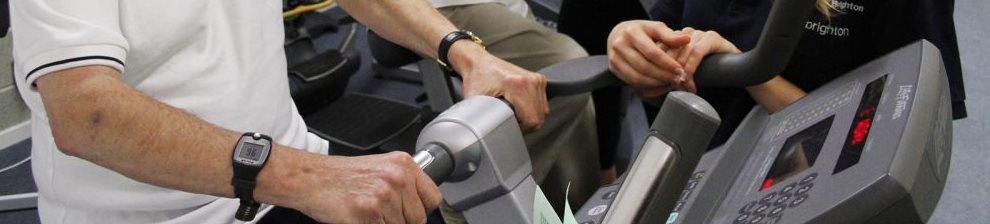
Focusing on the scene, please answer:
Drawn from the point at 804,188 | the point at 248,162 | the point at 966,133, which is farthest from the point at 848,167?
the point at 966,133

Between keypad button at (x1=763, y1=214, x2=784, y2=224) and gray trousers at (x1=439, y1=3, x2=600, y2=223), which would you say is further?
gray trousers at (x1=439, y1=3, x2=600, y2=223)

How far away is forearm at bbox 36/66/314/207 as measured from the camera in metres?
0.97

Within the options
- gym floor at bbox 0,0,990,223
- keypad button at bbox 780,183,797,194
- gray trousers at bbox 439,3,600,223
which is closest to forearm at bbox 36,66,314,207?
keypad button at bbox 780,183,797,194

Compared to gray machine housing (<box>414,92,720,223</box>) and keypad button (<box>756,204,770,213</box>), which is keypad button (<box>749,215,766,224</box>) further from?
gray machine housing (<box>414,92,720,223</box>)

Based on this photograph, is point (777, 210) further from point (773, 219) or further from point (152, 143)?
point (152, 143)

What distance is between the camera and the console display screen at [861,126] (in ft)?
2.58


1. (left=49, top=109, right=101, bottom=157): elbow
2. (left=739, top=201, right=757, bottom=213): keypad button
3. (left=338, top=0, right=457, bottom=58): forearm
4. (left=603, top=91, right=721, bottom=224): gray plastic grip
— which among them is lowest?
(left=338, top=0, right=457, bottom=58): forearm

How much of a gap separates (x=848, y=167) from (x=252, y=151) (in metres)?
0.55

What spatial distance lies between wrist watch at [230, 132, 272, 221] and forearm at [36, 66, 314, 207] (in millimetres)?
15

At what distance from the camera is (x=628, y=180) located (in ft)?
2.26

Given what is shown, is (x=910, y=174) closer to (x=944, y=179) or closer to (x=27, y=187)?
(x=944, y=179)

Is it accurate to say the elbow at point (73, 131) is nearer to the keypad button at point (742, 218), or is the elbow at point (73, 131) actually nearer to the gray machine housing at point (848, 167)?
the gray machine housing at point (848, 167)

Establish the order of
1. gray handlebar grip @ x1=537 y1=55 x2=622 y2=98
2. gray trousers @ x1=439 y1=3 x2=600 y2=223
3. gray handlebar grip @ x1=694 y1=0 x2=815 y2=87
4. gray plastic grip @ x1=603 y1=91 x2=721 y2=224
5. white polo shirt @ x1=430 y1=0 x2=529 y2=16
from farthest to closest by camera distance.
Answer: white polo shirt @ x1=430 y1=0 x2=529 y2=16 → gray trousers @ x1=439 y1=3 x2=600 y2=223 → gray handlebar grip @ x1=537 y1=55 x2=622 y2=98 → gray handlebar grip @ x1=694 y1=0 x2=815 y2=87 → gray plastic grip @ x1=603 y1=91 x2=721 y2=224

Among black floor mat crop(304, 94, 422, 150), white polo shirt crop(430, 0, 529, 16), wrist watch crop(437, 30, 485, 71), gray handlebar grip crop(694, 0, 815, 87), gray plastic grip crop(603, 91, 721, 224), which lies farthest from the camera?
black floor mat crop(304, 94, 422, 150)
